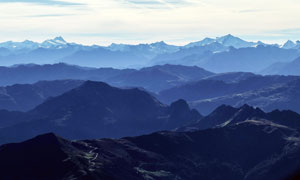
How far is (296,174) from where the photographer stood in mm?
9508
